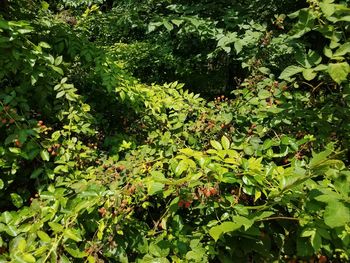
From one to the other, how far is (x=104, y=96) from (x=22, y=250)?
1.88m

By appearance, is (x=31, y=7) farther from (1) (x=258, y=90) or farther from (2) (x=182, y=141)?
(1) (x=258, y=90)

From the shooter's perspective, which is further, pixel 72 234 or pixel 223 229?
pixel 72 234

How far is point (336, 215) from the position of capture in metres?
1.21

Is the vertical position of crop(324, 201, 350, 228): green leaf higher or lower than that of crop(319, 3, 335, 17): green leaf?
lower

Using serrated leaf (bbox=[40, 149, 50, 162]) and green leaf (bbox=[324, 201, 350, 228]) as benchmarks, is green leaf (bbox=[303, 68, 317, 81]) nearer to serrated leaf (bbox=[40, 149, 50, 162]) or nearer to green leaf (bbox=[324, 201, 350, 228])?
green leaf (bbox=[324, 201, 350, 228])

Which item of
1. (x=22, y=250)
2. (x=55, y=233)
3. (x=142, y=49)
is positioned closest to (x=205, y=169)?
(x=55, y=233)

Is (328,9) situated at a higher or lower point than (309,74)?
higher

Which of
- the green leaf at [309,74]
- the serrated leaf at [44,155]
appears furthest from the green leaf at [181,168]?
the serrated leaf at [44,155]

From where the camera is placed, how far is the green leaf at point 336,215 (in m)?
1.19

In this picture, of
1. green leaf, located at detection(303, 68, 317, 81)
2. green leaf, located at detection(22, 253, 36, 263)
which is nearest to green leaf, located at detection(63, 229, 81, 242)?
green leaf, located at detection(22, 253, 36, 263)

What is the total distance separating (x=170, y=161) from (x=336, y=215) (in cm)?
88

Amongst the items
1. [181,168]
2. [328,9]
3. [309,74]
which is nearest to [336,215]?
[181,168]

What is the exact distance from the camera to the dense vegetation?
1.56m

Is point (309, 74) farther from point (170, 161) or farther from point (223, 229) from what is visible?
point (223, 229)
